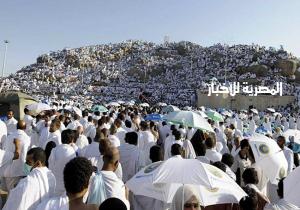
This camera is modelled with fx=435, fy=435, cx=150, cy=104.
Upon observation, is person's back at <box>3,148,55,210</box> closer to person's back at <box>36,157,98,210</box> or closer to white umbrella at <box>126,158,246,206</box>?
person's back at <box>36,157,98,210</box>

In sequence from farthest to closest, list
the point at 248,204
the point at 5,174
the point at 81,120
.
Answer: the point at 81,120 < the point at 5,174 < the point at 248,204

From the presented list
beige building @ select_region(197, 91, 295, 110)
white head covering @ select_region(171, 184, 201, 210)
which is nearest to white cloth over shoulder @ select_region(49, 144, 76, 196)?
white head covering @ select_region(171, 184, 201, 210)

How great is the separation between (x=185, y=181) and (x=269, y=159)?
205 cm

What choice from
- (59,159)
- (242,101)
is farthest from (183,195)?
(242,101)

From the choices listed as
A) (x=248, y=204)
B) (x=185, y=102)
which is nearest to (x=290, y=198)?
(x=248, y=204)

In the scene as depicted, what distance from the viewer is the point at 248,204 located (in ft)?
11.5

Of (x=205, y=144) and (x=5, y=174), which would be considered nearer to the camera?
(x=5, y=174)

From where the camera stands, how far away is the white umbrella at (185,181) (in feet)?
11.6

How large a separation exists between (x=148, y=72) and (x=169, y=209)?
69158 millimetres

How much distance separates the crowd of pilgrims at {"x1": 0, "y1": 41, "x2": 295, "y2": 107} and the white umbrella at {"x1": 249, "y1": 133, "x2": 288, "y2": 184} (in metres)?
43.1

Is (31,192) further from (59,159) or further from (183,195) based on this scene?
(59,159)

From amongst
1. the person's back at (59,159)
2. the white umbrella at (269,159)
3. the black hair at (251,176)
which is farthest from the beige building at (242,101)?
the black hair at (251,176)

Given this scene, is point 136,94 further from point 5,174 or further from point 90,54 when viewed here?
point 5,174

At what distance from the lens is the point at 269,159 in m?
5.19
